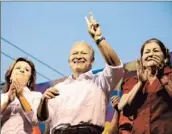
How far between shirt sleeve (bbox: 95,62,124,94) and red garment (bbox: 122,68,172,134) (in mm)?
112

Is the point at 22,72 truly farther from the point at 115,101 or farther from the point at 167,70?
the point at 167,70

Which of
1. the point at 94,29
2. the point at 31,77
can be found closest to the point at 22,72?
the point at 31,77

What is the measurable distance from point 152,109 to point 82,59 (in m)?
0.40

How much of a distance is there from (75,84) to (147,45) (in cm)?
37

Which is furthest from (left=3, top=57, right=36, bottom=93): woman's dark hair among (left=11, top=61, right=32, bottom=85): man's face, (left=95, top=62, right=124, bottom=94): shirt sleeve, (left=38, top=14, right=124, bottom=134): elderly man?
(left=95, top=62, right=124, bottom=94): shirt sleeve

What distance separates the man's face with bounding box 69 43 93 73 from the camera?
1930mm

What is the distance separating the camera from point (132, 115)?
1823 mm

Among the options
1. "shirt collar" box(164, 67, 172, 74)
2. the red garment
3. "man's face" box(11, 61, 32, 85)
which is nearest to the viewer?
the red garment

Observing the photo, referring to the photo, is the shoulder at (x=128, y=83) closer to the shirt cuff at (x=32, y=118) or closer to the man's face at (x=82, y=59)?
the man's face at (x=82, y=59)

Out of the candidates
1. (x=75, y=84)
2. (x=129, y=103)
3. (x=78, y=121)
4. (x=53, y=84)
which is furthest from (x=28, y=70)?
(x=129, y=103)

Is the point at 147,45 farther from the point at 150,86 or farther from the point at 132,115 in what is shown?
the point at 132,115

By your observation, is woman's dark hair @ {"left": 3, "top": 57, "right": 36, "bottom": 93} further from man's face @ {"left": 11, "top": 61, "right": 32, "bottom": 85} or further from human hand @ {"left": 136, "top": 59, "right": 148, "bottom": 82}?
human hand @ {"left": 136, "top": 59, "right": 148, "bottom": 82}

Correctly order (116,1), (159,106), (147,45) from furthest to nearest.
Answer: (116,1), (147,45), (159,106)

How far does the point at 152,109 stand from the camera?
1761mm
